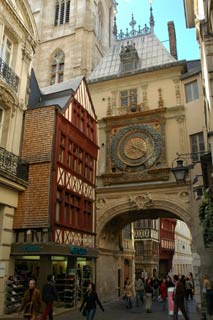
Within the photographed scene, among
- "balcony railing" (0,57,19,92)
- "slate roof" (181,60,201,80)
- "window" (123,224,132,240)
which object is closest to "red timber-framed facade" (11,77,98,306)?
"balcony railing" (0,57,19,92)

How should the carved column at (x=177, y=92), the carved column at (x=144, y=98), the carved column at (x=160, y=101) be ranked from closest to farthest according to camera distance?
1. the carved column at (x=177, y=92)
2. the carved column at (x=160, y=101)
3. the carved column at (x=144, y=98)

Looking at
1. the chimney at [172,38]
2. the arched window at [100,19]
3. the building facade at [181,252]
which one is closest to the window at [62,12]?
the arched window at [100,19]

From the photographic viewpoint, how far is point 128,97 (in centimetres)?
1786

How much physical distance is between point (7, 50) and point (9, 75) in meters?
1.14

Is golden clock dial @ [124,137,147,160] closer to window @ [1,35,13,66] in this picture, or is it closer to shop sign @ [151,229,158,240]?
window @ [1,35,13,66]

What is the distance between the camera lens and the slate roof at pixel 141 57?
61.5 feet

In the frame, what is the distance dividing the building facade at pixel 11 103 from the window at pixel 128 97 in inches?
251

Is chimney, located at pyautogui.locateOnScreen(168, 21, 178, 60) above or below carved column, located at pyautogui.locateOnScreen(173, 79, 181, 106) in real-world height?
above

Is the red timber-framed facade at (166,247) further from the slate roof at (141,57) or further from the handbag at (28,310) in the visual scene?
the handbag at (28,310)

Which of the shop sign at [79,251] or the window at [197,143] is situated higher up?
the window at [197,143]

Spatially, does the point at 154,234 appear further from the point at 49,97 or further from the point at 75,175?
the point at 49,97

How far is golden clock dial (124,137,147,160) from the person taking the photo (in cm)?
1645

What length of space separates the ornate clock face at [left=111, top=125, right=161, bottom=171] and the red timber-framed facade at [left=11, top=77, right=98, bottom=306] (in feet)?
7.01

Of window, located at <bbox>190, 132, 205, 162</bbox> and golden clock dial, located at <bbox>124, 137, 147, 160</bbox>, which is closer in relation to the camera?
window, located at <bbox>190, 132, 205, 162</bbox>
